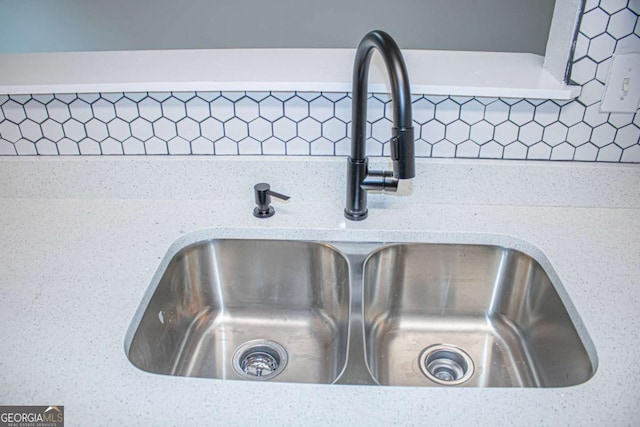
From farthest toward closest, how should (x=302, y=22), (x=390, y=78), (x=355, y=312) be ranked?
1. (x=302, y=22)
2. (x=355, y=312)
3. (x=390, y=78)

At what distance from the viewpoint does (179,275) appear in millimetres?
957

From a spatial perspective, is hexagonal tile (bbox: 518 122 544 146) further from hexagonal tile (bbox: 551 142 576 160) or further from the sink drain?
the sink drain

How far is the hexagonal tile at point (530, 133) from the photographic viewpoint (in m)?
0.99

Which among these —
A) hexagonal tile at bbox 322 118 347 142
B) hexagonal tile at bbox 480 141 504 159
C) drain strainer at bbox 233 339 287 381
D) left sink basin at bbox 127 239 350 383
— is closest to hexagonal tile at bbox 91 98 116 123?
left sink basin at bbox 127 239 350 383

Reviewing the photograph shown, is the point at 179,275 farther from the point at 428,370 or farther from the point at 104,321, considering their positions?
the point at 428,370

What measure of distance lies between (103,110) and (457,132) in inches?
27.7

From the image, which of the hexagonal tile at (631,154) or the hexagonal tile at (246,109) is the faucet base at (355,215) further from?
the hexagonal tile at (631,154)

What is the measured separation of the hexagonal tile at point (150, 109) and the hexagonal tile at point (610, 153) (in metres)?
0.88

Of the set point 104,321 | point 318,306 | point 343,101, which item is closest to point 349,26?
point 343,101

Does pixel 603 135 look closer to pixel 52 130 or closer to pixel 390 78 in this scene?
pixel 390 78

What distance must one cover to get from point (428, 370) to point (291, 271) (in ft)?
1.05

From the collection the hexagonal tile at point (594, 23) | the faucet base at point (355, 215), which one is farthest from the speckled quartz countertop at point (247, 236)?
the hexagonal tile at point (594, 23)

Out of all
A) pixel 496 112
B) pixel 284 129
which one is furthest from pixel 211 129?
pixel 496 112

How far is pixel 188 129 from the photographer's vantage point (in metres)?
1.03
